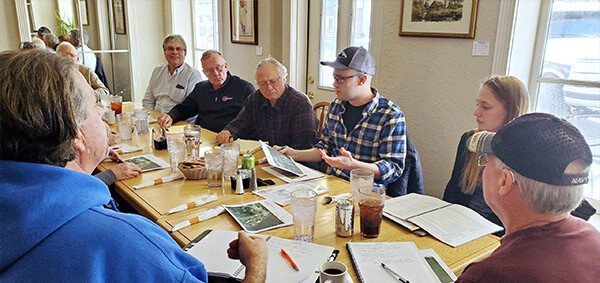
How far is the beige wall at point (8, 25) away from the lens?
433cm

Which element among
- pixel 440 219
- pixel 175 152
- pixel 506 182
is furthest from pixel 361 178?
pixel 175 152

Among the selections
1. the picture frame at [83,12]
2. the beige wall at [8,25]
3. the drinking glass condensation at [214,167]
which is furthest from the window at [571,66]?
the picture frame at [83,12]

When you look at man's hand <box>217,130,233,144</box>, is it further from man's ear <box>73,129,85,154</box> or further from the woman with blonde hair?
man's ear <box>73,129,85,154</box>

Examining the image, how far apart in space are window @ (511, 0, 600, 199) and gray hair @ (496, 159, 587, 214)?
2.04 metres

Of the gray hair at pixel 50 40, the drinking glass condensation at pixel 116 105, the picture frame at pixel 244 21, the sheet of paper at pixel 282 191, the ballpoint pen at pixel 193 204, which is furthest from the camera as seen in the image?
the gray hair at pixel 50 40

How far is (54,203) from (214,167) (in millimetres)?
997

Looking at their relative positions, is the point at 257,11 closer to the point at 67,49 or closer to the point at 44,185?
the point at 67,49

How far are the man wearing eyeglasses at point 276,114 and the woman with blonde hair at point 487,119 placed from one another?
0.96 meters

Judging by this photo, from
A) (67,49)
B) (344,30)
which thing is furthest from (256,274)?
(67,49)

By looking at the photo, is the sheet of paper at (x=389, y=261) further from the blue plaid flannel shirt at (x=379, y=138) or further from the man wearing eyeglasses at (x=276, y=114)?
the man wearing eyeglasses at (x=276, y=114)

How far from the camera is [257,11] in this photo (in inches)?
177

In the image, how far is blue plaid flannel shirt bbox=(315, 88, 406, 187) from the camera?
1.97 m

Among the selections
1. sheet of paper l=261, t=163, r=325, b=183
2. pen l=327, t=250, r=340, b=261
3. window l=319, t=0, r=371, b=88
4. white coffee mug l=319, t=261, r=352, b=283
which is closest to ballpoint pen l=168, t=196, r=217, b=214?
sheet of paper l=261, t=163, r=325, b=183

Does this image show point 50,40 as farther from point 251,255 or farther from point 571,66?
point 571,66
